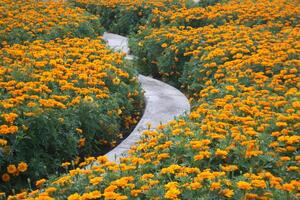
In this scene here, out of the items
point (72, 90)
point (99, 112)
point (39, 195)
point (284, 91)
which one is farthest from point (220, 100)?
point (39, 195)

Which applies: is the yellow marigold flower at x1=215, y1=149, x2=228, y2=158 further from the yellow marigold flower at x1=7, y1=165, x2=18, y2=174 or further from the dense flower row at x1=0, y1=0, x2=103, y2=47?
the dense flower row at x1=0, y1=0, x2=103, y2=47

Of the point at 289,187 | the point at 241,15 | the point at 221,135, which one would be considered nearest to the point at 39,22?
the point at 241,15

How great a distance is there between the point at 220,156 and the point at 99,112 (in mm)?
2212

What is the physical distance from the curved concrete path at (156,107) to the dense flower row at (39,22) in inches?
64.5

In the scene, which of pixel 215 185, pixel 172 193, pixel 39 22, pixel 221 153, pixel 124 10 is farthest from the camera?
pixel 124 10

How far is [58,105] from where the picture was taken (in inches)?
230

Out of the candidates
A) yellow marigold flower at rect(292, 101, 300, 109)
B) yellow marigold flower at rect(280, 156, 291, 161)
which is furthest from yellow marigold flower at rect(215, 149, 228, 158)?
yellow marigold flower at rect(292, 101, 300, 109)

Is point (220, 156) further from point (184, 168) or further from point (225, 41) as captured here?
point (225, 41)

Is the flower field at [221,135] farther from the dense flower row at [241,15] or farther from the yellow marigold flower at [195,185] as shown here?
the dense flower row at [241,15]

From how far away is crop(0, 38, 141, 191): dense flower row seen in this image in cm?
537

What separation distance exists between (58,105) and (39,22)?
4319 millimetres

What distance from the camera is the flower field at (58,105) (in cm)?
535

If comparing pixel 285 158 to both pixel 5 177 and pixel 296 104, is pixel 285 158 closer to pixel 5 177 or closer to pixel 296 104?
pixel 296 104

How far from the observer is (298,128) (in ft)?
16.6
